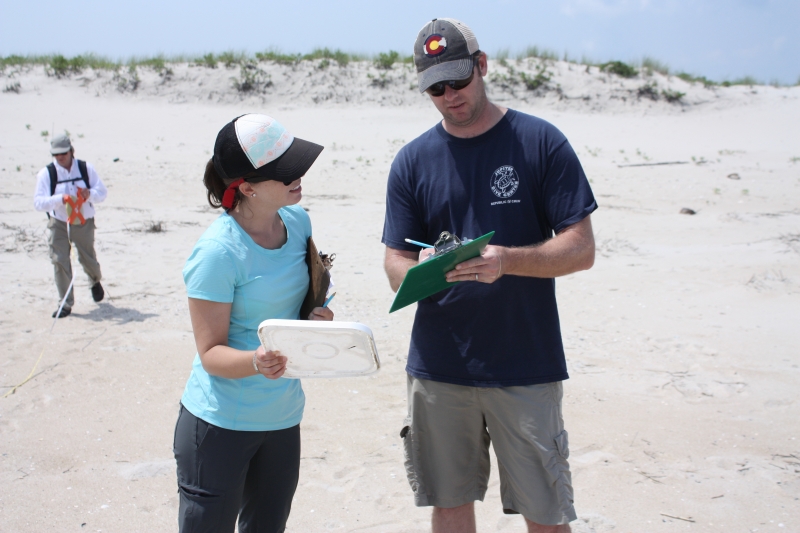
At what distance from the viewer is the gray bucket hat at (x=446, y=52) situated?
8.33 feet

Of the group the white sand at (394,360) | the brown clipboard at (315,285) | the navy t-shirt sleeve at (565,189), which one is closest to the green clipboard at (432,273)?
the brown clipboard at (315,285)

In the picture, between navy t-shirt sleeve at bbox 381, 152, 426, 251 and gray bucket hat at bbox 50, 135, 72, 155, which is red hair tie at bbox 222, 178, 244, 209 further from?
gray bucket hat at bbox 50, 135, 72, 155

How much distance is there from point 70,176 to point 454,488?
5.84m

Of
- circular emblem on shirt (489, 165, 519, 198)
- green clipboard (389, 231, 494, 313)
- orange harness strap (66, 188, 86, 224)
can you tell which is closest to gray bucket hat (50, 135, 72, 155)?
orange harness strap (66, 188, 86, 224)

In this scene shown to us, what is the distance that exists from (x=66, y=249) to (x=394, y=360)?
372 centimetres

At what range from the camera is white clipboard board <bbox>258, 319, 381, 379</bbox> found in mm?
1985

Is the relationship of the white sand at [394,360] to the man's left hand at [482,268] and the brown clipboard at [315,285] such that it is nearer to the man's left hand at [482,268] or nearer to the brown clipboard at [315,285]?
the brown clipboard at [315,285]

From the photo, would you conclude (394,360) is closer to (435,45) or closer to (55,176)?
(435,45)

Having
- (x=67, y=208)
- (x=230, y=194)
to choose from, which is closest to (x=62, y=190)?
(x=67, y=208)

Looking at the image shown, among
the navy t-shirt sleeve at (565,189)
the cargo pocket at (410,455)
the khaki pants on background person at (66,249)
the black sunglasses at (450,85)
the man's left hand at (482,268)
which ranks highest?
the black sunglasses at (450,85)

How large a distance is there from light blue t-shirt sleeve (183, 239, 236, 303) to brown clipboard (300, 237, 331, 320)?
307 mm

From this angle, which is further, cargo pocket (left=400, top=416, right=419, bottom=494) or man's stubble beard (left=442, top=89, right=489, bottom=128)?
cargo pocket (left=400, top=416, right=419, bottom=494)

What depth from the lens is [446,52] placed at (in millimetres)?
2547

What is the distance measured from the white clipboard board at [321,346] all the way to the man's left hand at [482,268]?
382 millimetres
